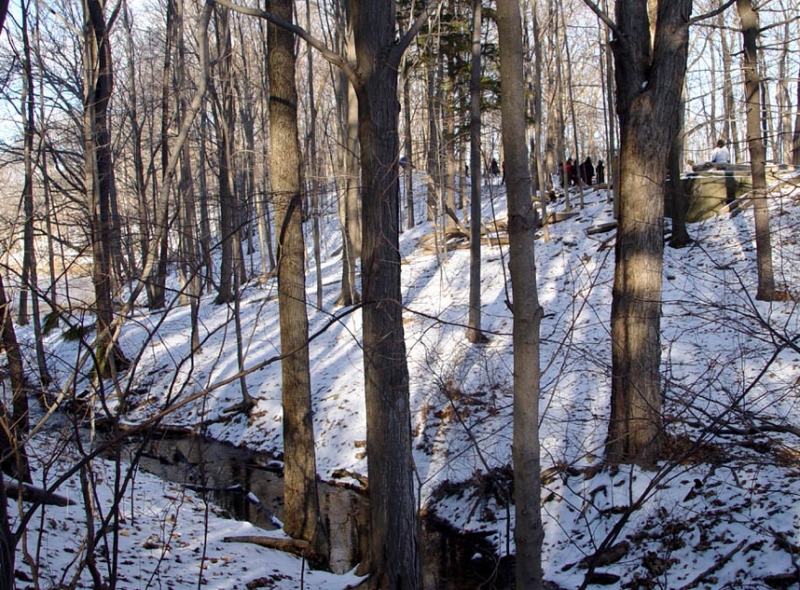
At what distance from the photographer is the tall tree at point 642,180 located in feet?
22.9

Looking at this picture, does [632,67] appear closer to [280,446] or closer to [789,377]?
[789,377]

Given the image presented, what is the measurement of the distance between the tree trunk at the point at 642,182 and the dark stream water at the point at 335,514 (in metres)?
2.28

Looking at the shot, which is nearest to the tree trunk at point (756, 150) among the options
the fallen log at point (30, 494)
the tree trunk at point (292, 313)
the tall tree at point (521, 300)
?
the tree trunk at point (292, 313)

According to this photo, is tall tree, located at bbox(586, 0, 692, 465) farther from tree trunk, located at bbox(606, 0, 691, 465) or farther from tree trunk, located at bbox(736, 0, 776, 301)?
tree trunk, located at bbox(736, 0, 776, 301)

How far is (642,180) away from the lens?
7109mm

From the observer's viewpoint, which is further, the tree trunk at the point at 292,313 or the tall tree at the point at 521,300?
the tree trunk at the point at 292,313

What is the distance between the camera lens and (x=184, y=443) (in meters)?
13.8

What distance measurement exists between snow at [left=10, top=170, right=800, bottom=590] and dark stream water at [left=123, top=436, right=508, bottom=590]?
12.4 inches

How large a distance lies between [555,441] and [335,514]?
139 inches

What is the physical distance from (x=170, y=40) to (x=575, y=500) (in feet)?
46.2

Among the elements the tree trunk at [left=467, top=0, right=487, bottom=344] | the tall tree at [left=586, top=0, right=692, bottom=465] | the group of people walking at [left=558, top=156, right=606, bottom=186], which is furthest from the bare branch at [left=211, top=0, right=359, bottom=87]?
the group of people walking at [left=558, top=156, right=606, bottom=186]

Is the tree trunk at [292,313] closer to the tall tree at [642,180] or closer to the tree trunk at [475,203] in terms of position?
the tall tree at [642,180]

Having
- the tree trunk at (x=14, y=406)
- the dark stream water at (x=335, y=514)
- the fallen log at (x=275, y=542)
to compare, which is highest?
the tree trunk at (x=14, y=406)

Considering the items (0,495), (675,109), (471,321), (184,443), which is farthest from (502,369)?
(0,495)
